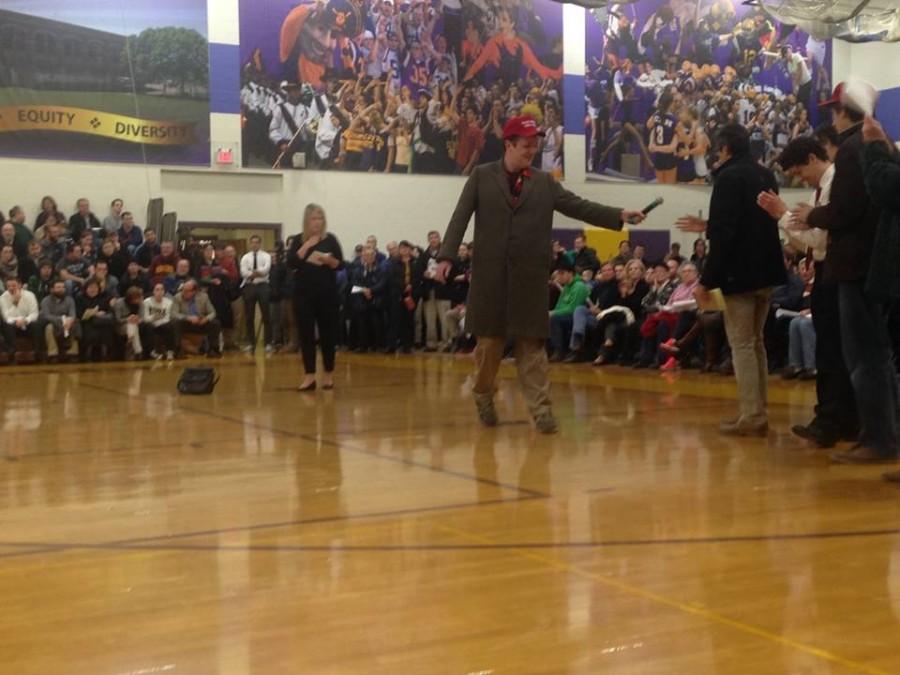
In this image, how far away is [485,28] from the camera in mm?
21547

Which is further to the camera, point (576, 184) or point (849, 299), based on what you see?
point (576, 184)

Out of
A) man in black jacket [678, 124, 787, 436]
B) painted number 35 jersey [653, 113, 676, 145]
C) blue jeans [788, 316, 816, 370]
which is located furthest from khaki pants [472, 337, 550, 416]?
painted number 35 jersey [653, 113, 676, 145]

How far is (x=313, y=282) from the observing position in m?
9.55

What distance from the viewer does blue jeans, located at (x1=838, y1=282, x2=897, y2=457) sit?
5.30 m

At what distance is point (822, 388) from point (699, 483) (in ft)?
4.94

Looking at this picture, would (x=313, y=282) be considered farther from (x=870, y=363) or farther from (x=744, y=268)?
(x=870, y=363)

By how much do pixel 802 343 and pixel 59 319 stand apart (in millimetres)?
9163

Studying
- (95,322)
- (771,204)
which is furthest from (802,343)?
(95,322)

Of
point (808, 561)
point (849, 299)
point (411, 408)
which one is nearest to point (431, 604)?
point (808, 561)

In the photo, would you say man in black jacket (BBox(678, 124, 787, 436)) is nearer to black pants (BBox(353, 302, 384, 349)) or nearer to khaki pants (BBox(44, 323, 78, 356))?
black pants (BBox(353, 302, 384, 349))

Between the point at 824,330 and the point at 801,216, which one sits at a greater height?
the point at 801,216

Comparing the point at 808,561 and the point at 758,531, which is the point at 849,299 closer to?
the point at 758,531

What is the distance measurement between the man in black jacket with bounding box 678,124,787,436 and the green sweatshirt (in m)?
6.91

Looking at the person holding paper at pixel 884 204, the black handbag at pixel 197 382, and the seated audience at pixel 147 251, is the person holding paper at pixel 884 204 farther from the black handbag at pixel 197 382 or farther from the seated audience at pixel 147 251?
the seated audience at pixel 147 251
